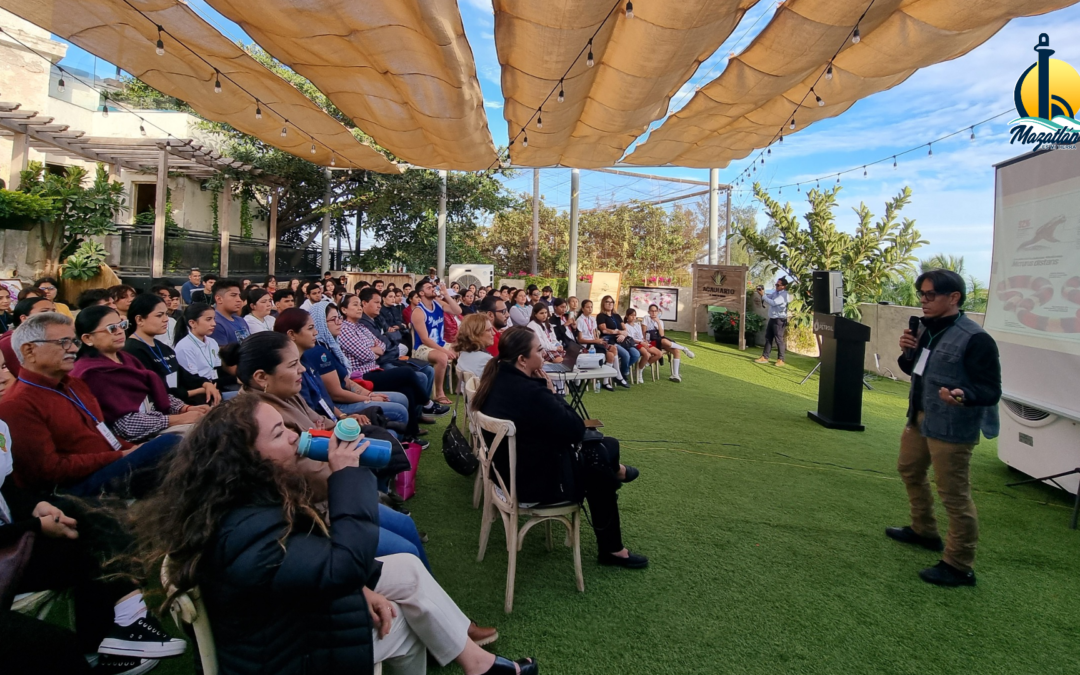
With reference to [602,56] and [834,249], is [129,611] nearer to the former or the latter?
[602,56]

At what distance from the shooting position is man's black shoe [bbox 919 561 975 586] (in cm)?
285

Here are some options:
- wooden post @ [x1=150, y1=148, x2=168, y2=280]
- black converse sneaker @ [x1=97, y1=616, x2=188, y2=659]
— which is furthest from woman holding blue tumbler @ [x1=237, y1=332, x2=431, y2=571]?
wooden post @ [x1=150, y1=148, x2=168, y2=280]

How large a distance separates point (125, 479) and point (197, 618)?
1199 millimetres

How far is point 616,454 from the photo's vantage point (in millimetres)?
2801

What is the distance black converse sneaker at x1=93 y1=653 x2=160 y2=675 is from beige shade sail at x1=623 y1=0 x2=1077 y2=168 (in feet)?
16.5

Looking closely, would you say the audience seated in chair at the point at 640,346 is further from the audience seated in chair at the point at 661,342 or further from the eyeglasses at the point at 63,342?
the eyeglasses at the point at 63,342

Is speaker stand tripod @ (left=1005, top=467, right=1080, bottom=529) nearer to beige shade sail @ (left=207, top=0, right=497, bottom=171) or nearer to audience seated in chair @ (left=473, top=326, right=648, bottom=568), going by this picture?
audience seated in chair @ (left=473, top=326, right=648, bottom=568)

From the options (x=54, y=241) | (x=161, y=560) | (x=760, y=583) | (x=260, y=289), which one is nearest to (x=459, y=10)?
(x=260, y=289)

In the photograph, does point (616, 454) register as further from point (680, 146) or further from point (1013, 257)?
point (680, 146)

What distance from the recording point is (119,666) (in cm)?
199

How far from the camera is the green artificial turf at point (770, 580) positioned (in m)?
A: 2.26

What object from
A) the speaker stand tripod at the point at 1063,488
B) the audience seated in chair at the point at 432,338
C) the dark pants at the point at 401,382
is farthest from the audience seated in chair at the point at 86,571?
the speaker stand tripod at the point at 1063,488

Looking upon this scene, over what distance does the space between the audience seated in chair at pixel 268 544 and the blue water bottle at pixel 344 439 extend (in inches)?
0.9

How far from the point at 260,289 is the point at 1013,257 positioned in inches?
244
